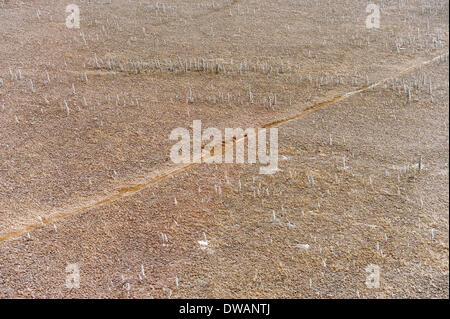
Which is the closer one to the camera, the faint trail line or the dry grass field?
the dry grass field

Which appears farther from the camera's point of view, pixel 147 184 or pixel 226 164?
pixel 226 164

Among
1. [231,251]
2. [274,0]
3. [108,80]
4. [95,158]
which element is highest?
[274,0]

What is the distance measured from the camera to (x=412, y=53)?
15.0 ft

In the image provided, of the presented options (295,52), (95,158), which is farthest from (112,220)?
(295,52)

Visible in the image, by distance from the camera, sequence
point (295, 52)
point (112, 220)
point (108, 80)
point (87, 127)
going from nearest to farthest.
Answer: point (112, 220), point (87, 127), point (108, 80), point (295, 52)

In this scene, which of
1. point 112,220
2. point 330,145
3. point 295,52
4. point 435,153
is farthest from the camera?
point 295,52

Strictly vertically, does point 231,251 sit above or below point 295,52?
below

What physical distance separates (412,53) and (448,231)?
2678 mm

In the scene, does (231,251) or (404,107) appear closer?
(231,251)

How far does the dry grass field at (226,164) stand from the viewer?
7.68 feet

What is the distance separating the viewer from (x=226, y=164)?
3184mm

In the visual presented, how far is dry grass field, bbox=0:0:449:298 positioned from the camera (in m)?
2.34

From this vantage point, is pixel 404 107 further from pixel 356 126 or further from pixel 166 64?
pixel 166 64

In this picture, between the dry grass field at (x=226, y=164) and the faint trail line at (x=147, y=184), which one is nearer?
the dry grass field at (x=226, y=164)
